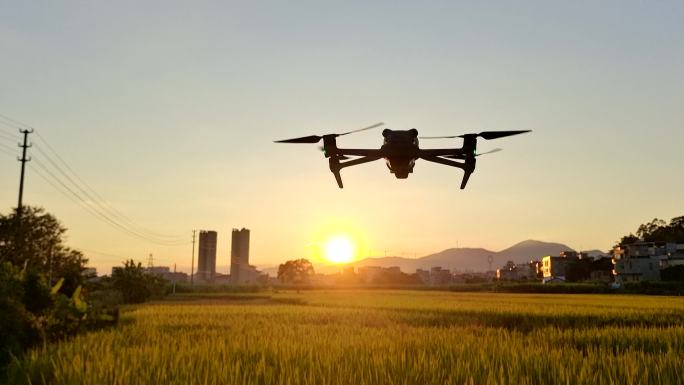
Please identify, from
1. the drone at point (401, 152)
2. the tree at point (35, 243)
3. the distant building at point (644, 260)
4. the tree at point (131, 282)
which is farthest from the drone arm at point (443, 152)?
the distant building at point (644, 260)

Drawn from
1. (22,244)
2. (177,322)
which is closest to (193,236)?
(22,244)

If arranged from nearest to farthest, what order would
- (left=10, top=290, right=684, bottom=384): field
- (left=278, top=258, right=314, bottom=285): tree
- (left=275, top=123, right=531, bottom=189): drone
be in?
(left=275, top=123, right=531, bottom=189): drone, (left=10, top=290, right=684, bottom=384): field, (left=278, top=258, right=314, bottom=285): tree

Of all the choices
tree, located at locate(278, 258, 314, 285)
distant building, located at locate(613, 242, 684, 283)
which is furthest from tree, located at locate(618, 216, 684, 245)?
tree, located at locate(278, 258, 314, 285)

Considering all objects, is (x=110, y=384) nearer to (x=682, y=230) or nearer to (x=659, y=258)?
(x=659, y=258)

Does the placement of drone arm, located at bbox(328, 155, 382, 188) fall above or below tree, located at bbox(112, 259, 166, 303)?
above

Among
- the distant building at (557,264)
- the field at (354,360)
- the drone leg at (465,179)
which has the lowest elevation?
the field at (354,360)

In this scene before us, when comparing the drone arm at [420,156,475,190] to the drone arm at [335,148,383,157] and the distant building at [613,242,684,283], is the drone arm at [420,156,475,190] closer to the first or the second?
the drone arm at [335,148,383,157]

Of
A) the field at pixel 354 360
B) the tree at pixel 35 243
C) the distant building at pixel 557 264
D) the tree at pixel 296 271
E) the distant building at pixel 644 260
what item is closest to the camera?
the field at pixel 354 360

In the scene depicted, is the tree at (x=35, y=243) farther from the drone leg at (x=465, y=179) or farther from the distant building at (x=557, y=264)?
the distant building at (x=557, y=264)
